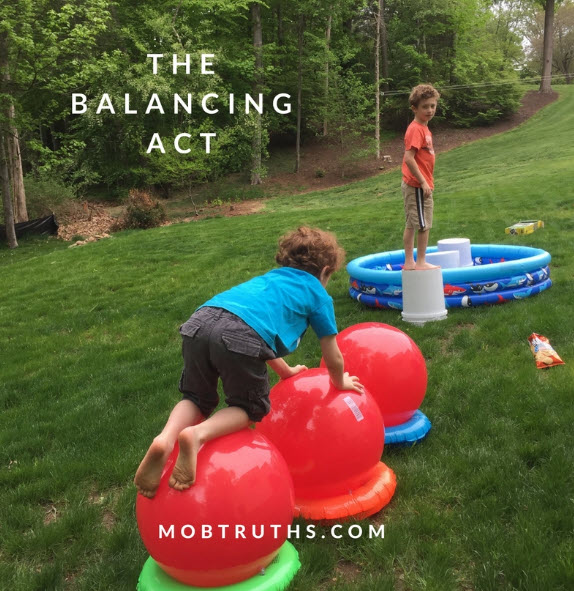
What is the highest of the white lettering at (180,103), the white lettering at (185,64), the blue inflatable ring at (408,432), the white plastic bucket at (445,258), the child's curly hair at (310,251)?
the white lettering at (185,64)

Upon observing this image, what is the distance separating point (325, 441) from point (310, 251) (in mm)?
1107

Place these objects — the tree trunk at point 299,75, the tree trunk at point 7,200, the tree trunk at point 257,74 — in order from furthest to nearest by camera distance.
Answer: the tree trunk at point 299,75 < the tree trunk at point 257,74 < the tree trunk at point 7,200

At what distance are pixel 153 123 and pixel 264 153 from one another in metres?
6.27

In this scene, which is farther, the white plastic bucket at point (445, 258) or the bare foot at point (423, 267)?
the white plastic bucket at point (445, 258)

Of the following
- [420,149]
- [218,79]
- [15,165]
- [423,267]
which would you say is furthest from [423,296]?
[218,79]

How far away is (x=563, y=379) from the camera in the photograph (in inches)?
184

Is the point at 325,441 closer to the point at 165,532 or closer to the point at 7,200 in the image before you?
the point at 165,532

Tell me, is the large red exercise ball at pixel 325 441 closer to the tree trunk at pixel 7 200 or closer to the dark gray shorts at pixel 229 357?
the dark gray shorts at pixel 229 357

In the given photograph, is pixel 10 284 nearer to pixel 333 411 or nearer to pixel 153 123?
pixel 333 411

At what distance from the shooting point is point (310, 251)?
3316 millimetres

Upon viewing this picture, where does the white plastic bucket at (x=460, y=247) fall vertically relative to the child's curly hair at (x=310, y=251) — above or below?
below

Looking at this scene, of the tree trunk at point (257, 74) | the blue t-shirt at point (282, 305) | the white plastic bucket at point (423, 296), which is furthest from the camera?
the tree trunk at point (257, 74)

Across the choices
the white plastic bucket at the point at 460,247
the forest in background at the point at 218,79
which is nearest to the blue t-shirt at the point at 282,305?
the white plastic bucket at the point at 460,247

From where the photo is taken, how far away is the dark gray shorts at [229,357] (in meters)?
2.87
